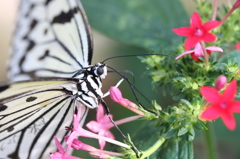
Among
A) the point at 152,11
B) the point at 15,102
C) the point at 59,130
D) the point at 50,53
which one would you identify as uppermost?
the point at 152,11

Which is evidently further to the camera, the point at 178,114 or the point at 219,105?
the point at 178,114

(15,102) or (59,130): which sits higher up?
(15,102)

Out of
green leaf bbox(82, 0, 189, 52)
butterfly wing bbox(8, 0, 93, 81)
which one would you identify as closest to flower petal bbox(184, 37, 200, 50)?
butterfly wing bbox(8, 0, 93, 81)

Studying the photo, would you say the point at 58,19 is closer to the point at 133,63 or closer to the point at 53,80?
the point at 53,80

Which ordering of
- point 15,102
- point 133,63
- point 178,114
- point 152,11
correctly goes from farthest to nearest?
point 133,63 → point 152,11 → point 15,102 → point 178,114

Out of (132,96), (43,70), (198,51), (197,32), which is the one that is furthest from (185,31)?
(132,96)

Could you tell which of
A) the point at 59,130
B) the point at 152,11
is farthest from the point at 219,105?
the point at 152,11

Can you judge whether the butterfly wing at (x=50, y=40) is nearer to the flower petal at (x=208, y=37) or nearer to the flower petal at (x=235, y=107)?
the flower petal at (x=208, y=37)

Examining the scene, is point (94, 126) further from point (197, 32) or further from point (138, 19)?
point (138, 19)
